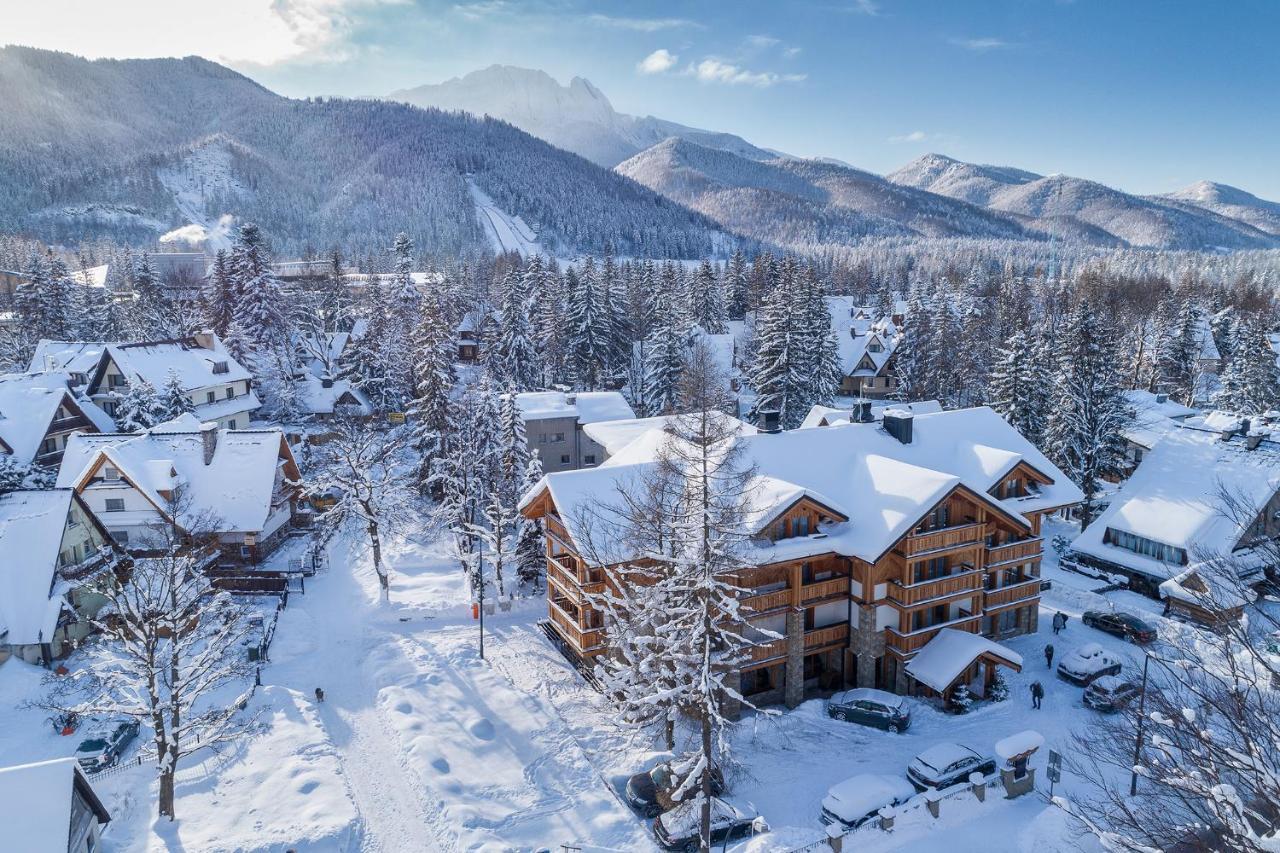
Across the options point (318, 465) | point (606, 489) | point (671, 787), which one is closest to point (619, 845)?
point (671, 787)

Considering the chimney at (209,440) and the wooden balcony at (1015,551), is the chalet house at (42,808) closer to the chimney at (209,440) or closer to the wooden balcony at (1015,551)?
the chimney at (209,440)

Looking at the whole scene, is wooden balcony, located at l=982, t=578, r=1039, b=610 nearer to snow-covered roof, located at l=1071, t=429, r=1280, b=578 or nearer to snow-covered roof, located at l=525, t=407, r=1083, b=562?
snow-covered roof, located at l=525, t=407, r=1083, b=562

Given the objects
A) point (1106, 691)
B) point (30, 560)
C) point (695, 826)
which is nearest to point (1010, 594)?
point (1106, 691)

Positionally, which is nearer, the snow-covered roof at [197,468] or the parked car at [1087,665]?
the parked car at [1087,665]

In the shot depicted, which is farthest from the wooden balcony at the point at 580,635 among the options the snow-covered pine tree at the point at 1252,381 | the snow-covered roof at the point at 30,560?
the snow-covered pine tree at the point at 1252,381

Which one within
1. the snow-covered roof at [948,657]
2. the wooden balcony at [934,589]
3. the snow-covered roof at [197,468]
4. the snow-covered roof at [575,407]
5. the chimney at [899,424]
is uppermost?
the chimney at [899,424]

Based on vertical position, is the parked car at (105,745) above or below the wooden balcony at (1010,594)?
below

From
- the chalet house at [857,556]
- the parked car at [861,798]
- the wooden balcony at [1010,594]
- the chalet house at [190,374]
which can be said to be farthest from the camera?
the chalet house at [190,374]
